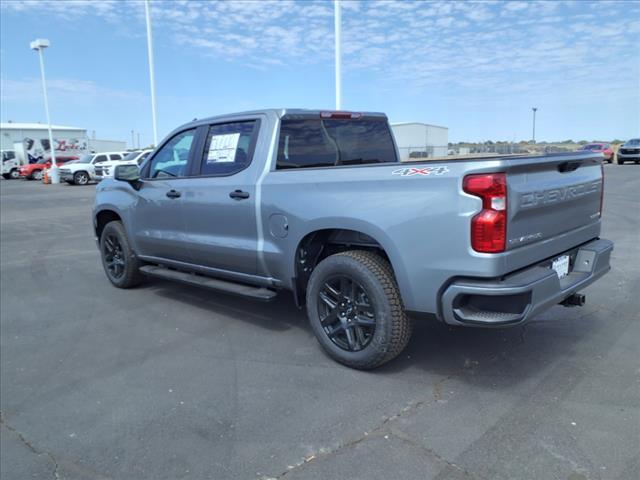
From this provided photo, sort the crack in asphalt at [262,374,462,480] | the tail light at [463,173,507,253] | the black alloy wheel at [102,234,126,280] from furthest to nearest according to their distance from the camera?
the black alloy wheel at [102,234,126,280]
the tail light at [463,173,507,253]
the crack in asphalt at [262,374,462,480]

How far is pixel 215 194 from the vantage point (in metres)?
4.73

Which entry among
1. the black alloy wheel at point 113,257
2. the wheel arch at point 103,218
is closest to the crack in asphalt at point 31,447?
the black alloy wheel at point 113,257

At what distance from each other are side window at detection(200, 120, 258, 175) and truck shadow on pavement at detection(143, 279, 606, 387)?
150 centimetres

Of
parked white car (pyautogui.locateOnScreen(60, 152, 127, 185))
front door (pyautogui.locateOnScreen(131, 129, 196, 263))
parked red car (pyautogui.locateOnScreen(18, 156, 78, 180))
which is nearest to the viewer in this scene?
front door (pyautogui.locateOnScreen(131, 129, 196, 263))

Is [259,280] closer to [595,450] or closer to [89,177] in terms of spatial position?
[595,450]

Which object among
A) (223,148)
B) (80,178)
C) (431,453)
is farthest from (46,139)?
(431,453)

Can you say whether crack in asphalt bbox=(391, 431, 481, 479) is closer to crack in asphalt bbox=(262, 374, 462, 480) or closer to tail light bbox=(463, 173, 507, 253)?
crack in asphalt bbox=(262, 374, 462, 480)

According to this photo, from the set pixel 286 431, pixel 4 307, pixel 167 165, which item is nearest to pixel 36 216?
pixel 4 307

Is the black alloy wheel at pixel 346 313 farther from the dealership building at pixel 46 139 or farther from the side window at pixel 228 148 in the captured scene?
the dealership building at pixel 46 139

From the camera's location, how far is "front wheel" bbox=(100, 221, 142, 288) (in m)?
6.21

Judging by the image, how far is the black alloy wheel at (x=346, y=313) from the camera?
3732 mm

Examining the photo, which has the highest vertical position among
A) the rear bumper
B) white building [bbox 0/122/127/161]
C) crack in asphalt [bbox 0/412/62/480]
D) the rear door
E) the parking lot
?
white building [bbox 0/122/127/161]

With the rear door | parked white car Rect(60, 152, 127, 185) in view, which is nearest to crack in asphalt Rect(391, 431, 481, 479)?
the rear door

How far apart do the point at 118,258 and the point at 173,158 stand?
1.82 meters
